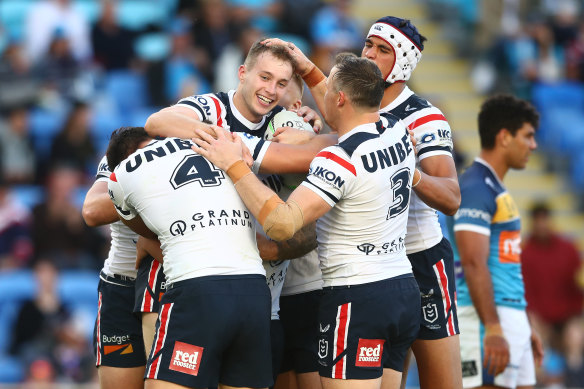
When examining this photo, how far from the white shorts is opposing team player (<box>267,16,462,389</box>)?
0.94 meters

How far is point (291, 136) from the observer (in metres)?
6.35

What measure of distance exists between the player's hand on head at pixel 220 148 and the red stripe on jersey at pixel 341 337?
1.11m

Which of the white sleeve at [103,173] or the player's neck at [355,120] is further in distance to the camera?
the white sleeve at [103,173]

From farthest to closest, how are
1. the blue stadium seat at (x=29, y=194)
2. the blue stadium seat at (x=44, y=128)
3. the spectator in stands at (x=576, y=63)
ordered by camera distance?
the spectator in stands at (x=576, y=63), the blue stadium seat at (x=44, y=128), the blue stadium seat at (x=29, y=194)

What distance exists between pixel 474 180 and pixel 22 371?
5961 mm

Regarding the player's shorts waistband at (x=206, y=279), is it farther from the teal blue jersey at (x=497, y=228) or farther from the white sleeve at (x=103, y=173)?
the teal blue jersey at (x=497, y=228)

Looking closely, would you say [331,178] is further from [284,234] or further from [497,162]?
[497,162]

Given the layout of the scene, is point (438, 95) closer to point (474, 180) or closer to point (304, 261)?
point (474, 180)

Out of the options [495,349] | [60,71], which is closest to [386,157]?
[495,349]

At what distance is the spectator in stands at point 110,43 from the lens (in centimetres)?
1530

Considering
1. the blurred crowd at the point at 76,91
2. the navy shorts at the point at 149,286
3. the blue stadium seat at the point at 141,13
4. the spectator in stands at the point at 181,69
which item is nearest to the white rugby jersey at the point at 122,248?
the navy shorts at the point at 149,286

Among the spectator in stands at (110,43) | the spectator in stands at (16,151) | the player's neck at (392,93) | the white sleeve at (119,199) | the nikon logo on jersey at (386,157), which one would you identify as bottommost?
the white sleeve at (119,199)

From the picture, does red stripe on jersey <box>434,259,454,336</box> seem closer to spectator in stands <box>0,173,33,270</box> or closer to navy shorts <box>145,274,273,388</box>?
navy shorts <box>145,274,273,388</box>

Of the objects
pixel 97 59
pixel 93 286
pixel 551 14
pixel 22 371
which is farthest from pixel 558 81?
pixel 22 371
